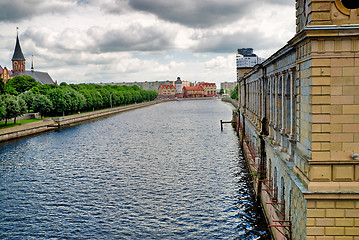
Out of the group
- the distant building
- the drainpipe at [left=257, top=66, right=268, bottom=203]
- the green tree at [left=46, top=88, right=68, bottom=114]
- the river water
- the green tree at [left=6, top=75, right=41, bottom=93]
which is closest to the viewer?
the river water

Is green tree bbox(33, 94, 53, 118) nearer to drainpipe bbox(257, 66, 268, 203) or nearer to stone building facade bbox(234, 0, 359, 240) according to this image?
drainpipe bbox(257, 66, 268, 203)

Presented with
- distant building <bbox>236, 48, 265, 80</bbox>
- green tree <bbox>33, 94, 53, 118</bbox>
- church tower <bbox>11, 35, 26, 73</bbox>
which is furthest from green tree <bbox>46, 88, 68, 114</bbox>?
church tower <bbox>11, 35, 26, 73</bbox>

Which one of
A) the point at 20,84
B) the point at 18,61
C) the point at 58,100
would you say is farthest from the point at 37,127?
the point at 18,61

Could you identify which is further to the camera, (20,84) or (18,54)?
(18,54)

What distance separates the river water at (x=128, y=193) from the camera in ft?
68.8

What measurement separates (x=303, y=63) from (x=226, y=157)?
89.2 ft

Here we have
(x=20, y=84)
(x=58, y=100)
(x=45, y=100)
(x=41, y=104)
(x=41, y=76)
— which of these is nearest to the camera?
(x=41, y=104)

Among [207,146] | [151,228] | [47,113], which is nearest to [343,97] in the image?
[151,228]

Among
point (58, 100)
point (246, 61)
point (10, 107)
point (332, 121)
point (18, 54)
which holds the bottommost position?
point (10, 107)

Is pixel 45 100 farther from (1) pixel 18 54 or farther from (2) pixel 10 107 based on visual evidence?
(1) pixel 18 54

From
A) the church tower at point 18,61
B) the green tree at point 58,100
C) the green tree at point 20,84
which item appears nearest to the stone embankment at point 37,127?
the green tree at point 58,100

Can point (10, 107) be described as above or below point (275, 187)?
above

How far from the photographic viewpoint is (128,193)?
27.5 meters

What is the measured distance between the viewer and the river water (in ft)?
68.8
